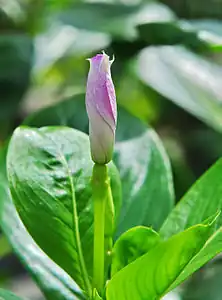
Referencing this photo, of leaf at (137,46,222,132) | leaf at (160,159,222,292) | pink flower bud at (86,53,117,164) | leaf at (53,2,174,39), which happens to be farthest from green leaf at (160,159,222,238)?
leaf at (53,2,174,39)

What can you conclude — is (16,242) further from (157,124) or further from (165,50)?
(157,124)

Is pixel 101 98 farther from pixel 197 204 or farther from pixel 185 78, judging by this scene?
pixel 185 78

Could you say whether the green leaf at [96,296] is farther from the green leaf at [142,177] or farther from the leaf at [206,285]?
the leaf at [206,285]

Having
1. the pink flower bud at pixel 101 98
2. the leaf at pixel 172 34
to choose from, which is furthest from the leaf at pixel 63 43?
the pink flower bud at pixel 101 98

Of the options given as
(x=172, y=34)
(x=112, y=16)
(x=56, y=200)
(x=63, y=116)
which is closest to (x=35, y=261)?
(x=56, y=200)

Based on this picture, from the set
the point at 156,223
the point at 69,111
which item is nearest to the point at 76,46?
the point at 69,111

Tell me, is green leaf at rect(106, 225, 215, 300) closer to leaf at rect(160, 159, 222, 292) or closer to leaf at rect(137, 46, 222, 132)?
leaf at rect(160, 159, 222, 292)

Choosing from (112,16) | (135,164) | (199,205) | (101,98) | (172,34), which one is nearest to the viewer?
(101,98)
